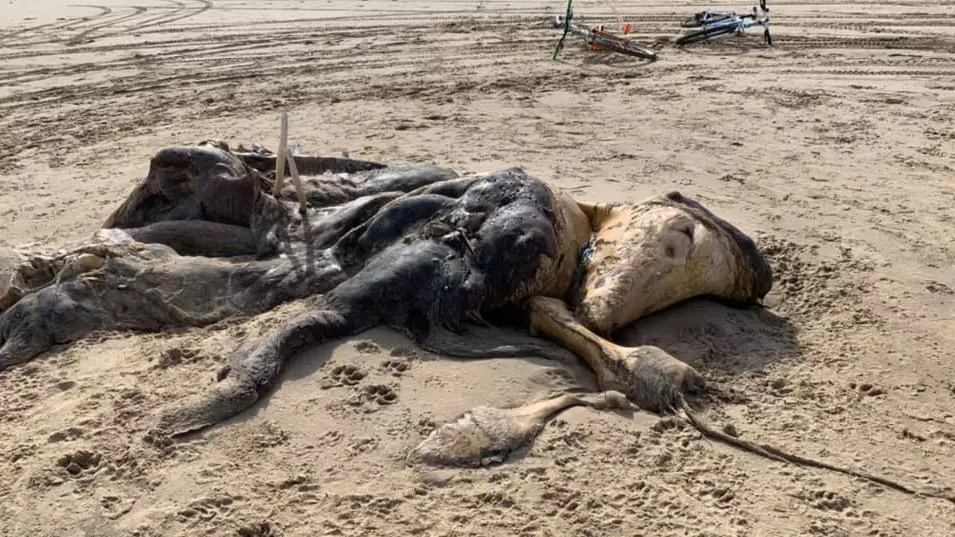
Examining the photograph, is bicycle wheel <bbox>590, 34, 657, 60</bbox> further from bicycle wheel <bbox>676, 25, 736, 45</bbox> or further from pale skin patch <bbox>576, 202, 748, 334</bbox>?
pale skin patch <bbox>576, 202, 748, 334</bbox>

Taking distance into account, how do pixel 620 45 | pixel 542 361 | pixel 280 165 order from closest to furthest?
pixel 542 361 < pixel 280 165 < pixel 620 45

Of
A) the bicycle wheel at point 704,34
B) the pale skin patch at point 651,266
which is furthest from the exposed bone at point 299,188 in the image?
the bicycle wheel at point 704,34

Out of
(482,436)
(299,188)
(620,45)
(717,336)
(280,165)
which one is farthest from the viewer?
(620,45)

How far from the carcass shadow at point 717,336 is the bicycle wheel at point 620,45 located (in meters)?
7.34

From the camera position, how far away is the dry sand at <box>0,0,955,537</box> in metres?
2.82

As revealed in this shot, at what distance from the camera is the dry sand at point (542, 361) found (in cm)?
282

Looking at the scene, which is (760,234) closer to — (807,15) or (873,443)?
(873,443)

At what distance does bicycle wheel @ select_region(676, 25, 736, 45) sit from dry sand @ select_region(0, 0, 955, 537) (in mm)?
403

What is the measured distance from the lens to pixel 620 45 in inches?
440

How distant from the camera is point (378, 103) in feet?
29.5

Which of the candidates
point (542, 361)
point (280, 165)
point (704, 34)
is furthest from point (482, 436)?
point (704, 34)

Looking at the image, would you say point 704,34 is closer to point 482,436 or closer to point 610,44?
point 610,44

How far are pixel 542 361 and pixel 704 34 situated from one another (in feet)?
30.3

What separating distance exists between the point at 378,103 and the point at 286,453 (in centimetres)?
639
